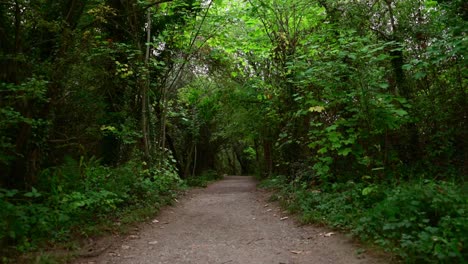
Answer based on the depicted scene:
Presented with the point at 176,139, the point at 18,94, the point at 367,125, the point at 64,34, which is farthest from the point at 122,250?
the point at 176,139

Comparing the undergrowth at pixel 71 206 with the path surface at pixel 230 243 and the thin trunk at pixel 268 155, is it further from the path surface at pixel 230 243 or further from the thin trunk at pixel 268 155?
the thin trunk at pixel 268 155

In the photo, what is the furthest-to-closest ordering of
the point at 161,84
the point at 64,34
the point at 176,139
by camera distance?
the point at 176,139 < the point at 161,84 < the point at 64,34

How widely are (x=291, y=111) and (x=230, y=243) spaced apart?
6006 millimetres

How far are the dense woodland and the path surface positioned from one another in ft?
1.59

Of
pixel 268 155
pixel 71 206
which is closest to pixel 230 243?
pixel 71 206

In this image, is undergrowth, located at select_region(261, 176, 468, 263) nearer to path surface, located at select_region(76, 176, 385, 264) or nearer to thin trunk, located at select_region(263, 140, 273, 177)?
path surface, located at select_region(76, 176, 385, 264)

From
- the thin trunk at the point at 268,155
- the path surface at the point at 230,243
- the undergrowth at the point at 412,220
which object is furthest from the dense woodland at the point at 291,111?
the thin trunk at the point at 268,155

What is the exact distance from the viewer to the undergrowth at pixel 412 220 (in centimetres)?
372

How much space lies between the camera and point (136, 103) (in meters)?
12.2

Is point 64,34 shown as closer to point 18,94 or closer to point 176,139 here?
point 18,94

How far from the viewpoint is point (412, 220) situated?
14.1ft

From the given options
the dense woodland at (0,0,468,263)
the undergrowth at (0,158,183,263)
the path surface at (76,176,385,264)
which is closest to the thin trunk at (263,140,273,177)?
the dense woodland at (0,0,468,263)

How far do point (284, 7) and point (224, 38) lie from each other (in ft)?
10.5

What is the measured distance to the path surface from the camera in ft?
16.4
